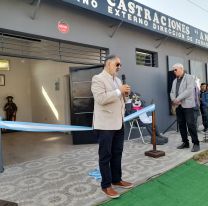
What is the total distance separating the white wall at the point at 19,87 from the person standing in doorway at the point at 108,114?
8812mm

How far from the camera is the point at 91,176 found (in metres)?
4.00

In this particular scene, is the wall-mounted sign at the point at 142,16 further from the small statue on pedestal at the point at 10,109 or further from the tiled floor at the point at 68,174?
the small statue on pedestal at the point at 10,109

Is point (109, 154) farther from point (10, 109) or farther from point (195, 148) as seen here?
point (10, 109)

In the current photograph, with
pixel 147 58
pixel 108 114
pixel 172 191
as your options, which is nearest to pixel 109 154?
pixel 108 114

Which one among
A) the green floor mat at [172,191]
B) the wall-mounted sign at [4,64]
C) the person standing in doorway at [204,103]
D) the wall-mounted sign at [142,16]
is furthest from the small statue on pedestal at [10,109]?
the green floor mat at [172,191]

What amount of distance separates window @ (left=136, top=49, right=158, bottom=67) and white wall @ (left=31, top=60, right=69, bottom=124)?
2.56 m

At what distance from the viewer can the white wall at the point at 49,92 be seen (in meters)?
9.31

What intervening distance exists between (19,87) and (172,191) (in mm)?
9374

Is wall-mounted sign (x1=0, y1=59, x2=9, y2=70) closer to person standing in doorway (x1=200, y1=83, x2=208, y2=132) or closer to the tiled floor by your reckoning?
the tiled floor

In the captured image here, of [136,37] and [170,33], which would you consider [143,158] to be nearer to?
[136,37]

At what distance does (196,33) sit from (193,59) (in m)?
1.18

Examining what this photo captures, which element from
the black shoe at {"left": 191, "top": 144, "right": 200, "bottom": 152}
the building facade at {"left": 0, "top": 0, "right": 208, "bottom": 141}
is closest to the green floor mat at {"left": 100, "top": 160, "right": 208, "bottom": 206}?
the black shoe at {"left": 191, "top": 144, "right": 200, "bottom": 152}

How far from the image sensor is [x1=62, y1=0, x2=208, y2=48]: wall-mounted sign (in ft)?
18.5

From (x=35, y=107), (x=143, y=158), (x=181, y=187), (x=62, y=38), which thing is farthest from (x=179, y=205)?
(x=35, y=107)
